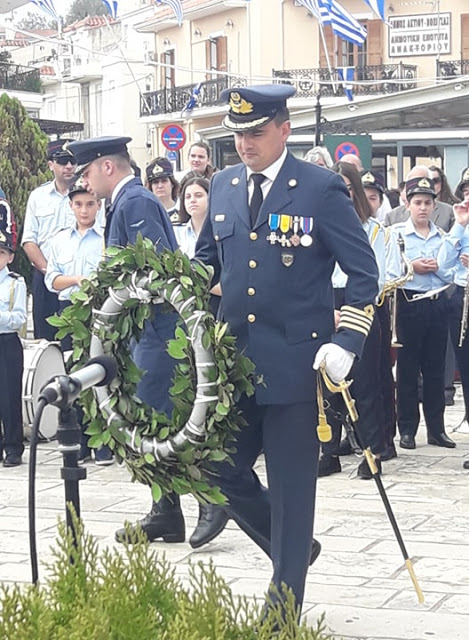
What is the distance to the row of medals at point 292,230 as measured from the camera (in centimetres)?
495

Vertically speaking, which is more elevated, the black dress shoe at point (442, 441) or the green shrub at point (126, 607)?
the green shrub at point (126, 607)

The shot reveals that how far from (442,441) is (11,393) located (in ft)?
9.92

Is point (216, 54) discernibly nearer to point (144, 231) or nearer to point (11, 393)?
point (11, 393)

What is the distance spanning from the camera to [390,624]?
5.21 m

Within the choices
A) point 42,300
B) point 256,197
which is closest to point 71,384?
point 256,197

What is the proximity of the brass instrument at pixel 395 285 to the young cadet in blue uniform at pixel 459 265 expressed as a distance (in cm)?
26

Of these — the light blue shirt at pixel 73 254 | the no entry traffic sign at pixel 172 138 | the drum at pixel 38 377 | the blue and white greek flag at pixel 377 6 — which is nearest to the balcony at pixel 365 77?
the blue and white greek flag at pixel 377 6

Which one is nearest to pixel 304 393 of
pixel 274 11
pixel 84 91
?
pixel 274 11

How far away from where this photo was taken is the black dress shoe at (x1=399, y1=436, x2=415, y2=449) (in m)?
9.42

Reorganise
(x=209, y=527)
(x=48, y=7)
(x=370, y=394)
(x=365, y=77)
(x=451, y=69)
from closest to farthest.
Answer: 1. (x=209, y=527)
2. (x=370, y=394)
3. (x=48, y=7)
4. (x=451, y=69)
5. (x=365, y=77)

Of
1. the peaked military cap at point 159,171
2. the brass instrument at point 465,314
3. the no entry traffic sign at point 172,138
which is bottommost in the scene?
the brass instrument at point 465,314

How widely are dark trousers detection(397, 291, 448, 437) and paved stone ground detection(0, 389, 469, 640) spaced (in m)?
0.29

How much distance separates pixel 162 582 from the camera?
3836 millimetres

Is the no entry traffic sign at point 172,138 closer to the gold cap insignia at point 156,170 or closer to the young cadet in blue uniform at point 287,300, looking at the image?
the gold cap insignia at point 156,170
